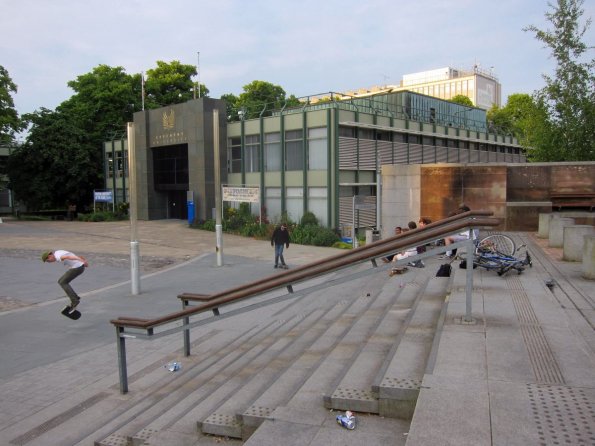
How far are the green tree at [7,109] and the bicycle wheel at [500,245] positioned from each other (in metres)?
38.3

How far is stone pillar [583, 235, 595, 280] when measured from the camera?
25.7 feet

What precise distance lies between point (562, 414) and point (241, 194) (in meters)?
23.2

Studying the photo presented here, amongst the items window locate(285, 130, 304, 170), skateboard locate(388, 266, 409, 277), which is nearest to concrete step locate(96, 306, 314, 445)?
Answer: skateboard locate(388, 266, 409, 277)

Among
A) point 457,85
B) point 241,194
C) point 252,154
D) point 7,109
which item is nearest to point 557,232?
point 241,194

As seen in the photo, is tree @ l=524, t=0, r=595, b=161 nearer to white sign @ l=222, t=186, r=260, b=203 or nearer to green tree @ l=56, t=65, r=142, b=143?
white sign @ l=222, t=186, r=260, b=203

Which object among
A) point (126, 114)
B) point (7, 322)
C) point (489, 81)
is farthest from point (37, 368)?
point (489, 81)

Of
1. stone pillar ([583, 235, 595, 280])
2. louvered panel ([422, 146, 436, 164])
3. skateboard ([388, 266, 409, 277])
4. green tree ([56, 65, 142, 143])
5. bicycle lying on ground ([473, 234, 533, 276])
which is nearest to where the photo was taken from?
stone pillar ([583, 235, 595, 280])

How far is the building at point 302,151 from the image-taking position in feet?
91.8

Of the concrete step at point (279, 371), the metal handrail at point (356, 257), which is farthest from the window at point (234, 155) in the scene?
the metal handrail at point (356, 257)

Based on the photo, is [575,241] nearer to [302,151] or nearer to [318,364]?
[318,364]

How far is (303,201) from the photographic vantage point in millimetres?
28953

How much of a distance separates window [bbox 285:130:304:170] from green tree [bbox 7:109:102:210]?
2397cm

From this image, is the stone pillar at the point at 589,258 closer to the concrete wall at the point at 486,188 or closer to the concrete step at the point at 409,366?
the concrete step at the point at 409,366

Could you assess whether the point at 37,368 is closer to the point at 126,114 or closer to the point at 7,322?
the point at 7,322
